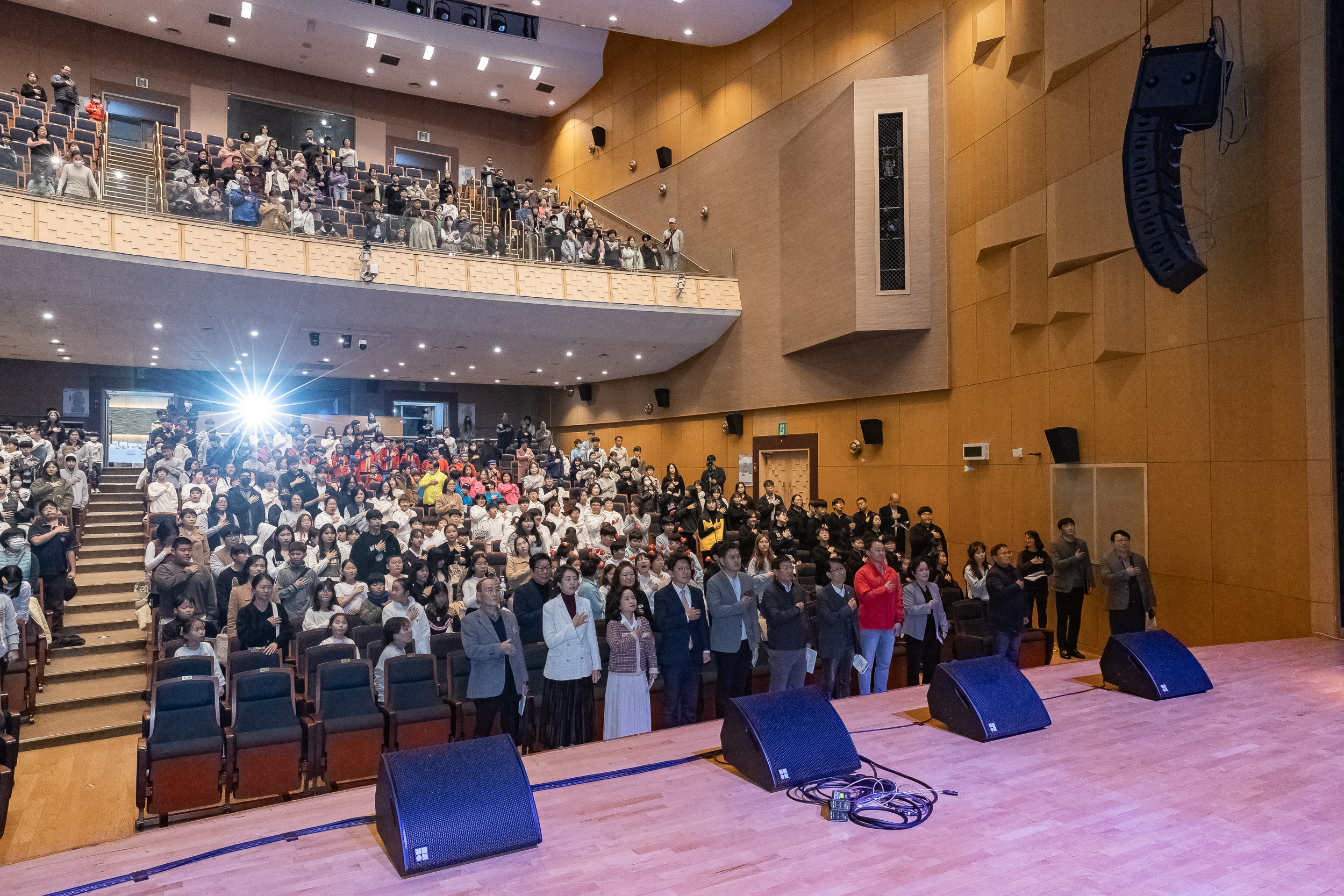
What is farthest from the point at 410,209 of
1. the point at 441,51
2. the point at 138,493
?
the point at 441,51

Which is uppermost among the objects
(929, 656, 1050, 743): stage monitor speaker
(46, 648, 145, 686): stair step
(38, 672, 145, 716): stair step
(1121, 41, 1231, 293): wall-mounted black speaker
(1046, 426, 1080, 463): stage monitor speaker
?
(1121, 41, 1231, 293): wall-mounted black speaker

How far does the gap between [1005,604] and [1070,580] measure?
172 centimetres

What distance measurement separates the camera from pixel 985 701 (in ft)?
11.8

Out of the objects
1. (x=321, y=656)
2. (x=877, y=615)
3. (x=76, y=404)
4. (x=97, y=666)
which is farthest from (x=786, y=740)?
(x=76, y=404)

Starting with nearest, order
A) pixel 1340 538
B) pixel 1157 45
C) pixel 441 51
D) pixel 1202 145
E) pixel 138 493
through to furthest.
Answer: pixel 1340 538
pixel 1202 145
pixel 1157 45
pixel 138 493
pixel 441 51

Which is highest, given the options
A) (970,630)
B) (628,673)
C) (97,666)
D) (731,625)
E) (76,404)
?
(76,404)

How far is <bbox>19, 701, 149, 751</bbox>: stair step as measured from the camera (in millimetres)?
5844

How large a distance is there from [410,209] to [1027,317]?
28.3 ft

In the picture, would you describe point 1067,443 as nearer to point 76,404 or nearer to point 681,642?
point 681,642

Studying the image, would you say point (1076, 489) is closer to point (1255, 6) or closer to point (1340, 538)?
point (1340, 538)

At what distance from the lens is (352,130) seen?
751 inches

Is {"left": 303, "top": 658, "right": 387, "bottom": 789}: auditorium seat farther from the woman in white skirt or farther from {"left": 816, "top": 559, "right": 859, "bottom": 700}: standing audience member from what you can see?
{"left": 816, "top": 559, "right": 859, "bottom": 700}: standing audience member

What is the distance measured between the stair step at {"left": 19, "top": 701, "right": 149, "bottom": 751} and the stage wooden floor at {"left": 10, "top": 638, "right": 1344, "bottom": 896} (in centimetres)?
421

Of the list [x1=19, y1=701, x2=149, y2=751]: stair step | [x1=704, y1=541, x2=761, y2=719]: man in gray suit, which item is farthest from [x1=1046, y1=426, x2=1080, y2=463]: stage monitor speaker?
[x1=19, y1=701, x2=149, y2=751]: stair step
